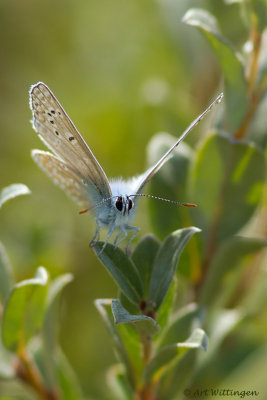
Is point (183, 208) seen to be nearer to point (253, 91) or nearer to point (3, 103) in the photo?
point (253, 91)

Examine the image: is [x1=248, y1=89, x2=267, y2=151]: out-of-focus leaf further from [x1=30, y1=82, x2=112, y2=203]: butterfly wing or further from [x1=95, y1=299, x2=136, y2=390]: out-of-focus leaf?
[x1=95, y1=299, x2=136, y2=390]: out-of-focus leaf

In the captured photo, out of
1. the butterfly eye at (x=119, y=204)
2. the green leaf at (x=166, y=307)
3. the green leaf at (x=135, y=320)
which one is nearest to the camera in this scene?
the green leaf at (x=135, y=320)

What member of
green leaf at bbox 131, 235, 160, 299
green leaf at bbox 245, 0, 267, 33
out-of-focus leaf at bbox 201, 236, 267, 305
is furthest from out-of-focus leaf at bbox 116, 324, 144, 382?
green leaf at bbox 245, 0, 267, 33

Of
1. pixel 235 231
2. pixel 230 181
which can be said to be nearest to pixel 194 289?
pixel 235 231

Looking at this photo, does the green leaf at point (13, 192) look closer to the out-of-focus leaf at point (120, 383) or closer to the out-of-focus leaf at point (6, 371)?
the out-of-focus leaf at point (6, 371)

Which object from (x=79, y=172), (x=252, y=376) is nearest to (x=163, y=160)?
(x=79, y=172)

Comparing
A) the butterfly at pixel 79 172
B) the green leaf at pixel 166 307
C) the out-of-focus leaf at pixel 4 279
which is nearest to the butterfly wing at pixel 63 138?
the butterfly at pixel 79 172

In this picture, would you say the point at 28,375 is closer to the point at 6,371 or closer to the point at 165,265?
the point at 6,371
